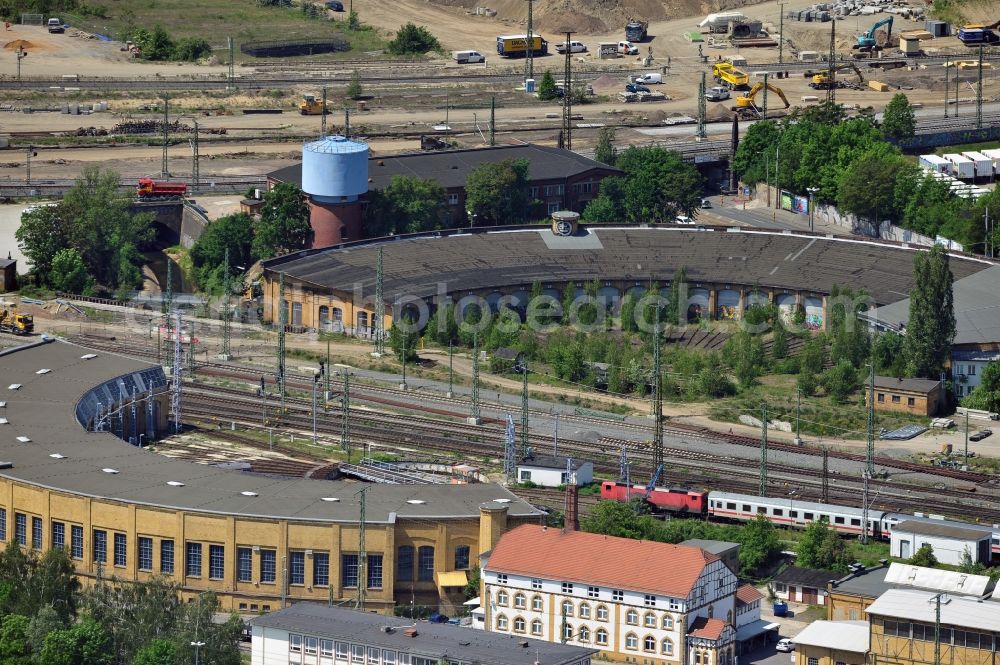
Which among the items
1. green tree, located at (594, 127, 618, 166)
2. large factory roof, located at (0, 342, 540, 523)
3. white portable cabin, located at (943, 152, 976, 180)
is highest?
green tree, located at (594, 127, 618, 166)

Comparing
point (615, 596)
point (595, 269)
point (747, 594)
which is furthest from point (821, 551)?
point (595, 269)

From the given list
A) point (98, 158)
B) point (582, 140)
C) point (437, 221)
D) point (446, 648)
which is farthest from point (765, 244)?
point (446, 648)

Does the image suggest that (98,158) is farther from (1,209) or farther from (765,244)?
(765,244)

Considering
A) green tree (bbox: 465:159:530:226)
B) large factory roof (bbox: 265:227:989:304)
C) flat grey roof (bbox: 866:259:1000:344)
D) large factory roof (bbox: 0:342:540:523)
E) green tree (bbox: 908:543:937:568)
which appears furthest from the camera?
green tree (bbox: 465:159:530:226)

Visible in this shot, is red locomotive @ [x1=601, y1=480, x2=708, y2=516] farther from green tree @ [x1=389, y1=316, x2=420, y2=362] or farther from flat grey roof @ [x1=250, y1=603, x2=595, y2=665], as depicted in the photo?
green tree @ [x1=389, y1=316, x2=420, y2=362]

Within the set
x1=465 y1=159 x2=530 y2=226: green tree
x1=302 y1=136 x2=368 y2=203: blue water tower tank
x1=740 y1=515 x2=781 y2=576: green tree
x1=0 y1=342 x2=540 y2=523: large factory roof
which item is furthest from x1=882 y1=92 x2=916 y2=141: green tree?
x1=0 y1=342 x2=540 y2=523: large factory roof

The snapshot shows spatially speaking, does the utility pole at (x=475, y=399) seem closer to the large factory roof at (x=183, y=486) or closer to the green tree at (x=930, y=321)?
the large factory roof at (x=183, y=486)

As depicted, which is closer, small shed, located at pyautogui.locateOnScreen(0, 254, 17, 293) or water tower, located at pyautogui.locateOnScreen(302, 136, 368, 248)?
small shed, located at pyautogui.locateOnScreen(0, 254, 17, 293)

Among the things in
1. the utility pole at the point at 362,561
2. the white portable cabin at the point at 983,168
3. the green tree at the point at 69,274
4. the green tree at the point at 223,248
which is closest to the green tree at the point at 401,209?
the green tree at the point at 223,248
